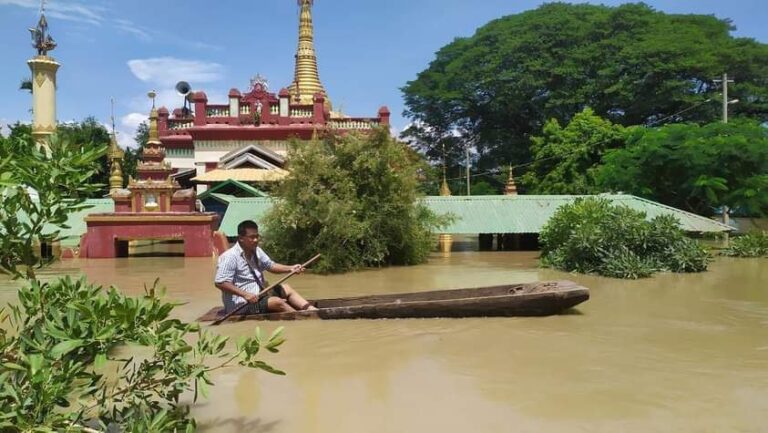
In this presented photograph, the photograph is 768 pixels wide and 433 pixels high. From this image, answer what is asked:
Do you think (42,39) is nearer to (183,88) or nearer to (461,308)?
(183,88)

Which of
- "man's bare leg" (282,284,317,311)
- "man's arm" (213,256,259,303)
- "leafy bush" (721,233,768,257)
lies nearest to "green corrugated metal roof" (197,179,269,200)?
"man's bare leg" (282,284,317,311)

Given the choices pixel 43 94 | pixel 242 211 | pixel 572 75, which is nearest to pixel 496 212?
pixel 242 211

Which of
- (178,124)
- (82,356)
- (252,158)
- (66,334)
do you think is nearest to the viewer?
(66,334)

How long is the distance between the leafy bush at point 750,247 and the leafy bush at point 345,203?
30.8 feet

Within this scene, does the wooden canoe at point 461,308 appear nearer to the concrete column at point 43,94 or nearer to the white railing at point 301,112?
the white railing at point 301,112

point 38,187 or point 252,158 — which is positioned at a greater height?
point 252,158

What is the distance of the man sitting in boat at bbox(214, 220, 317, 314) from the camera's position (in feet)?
22.7

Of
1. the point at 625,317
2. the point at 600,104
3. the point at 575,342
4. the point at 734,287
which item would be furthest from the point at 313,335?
the point at 600,104

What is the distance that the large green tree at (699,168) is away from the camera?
755 inches

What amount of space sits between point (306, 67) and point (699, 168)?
21.9 meters

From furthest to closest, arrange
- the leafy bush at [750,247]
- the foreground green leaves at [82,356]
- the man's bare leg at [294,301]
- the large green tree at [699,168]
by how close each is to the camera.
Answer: the large green tree at [699,168] → the leafy bush at [750,247] → the man's bare leg at [294,301] → the foreground green leaves at [82,356]

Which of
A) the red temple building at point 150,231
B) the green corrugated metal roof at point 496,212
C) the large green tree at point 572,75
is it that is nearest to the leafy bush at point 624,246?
the green corrugated metal roof at point 496,212

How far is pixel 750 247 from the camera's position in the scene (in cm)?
1659

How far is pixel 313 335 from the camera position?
677 cm
